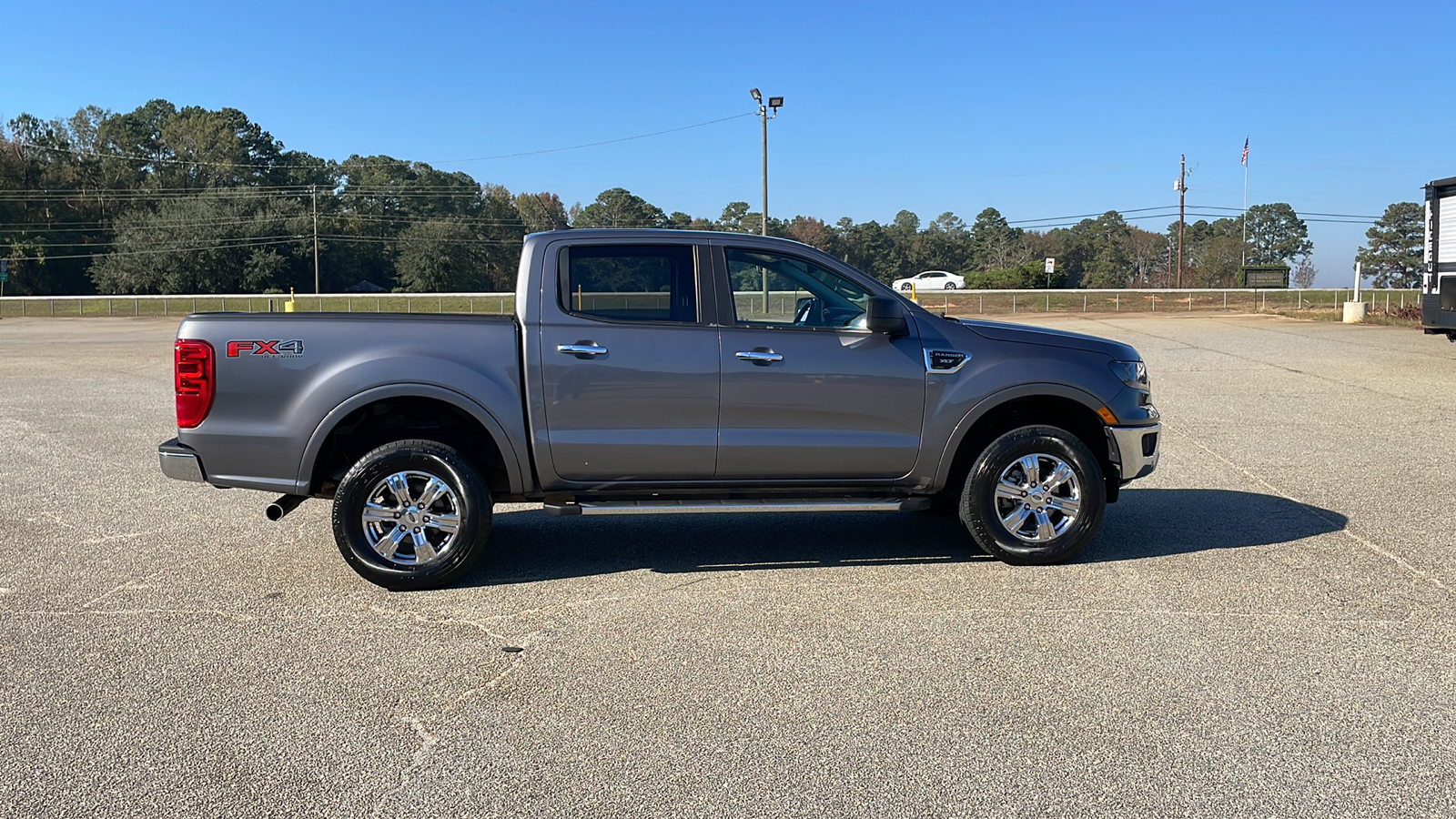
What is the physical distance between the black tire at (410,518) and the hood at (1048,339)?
2978mm

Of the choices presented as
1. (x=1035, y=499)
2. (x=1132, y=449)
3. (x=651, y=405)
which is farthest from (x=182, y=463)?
(x=1132, y=449)

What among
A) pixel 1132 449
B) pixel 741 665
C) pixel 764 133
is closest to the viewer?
pixel 741 665

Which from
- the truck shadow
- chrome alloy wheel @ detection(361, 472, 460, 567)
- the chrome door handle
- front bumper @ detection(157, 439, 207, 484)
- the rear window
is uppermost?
the rear window

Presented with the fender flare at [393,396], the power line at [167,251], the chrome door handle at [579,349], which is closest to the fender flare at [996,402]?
the chrome door handle at [579,349]

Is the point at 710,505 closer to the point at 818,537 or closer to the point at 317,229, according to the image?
the point at 818,537

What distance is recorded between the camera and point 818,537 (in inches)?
285

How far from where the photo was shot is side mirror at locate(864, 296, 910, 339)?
6121 mm

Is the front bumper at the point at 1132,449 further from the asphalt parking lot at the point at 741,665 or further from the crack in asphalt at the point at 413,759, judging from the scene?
the crack in asphalt at the point at 413,759

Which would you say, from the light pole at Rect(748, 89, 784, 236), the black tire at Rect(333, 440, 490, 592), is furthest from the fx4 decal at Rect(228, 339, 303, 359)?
the light pole at Rect(748, 89, 784, 236)

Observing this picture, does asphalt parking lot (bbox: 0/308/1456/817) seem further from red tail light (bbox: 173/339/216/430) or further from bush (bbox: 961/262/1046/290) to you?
bush (bbox: 961/262/1046/290)

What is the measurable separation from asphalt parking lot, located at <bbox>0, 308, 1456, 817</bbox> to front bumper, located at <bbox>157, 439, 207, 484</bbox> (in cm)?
60

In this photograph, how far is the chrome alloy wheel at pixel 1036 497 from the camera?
638cm

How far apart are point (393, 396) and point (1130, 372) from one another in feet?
13.7

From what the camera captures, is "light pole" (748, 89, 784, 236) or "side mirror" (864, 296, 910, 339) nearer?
"side mirror" (864, 296, 910, 339)
